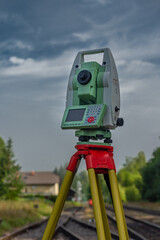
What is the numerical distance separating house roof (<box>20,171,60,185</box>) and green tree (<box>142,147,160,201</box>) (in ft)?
90.2

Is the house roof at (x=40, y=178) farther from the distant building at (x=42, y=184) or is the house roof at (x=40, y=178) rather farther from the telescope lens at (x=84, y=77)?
the telescope lens at (x=84, y=77)

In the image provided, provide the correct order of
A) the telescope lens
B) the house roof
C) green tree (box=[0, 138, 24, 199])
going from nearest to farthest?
the telescope lens < green tree (box=[0, 138, 24, 199]) < the house roof

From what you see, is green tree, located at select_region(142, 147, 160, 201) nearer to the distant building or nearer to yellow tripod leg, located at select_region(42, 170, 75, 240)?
yellow tripod leg, located at select_region(42, 170, 75, 240)

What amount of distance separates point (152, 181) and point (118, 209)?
99.9 feet

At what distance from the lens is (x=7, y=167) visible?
36875 millimetres

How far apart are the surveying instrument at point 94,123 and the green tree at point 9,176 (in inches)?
921

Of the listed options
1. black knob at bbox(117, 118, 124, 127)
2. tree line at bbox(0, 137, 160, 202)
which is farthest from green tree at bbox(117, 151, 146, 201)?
black knob at bbox(117, 118, 124, 127)

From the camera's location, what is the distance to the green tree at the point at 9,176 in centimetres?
2854

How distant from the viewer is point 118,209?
11.3 ft

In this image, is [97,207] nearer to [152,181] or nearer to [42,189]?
[152,181]

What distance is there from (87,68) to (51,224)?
1.89 m

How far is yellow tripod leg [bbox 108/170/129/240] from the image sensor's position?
3.34 metres

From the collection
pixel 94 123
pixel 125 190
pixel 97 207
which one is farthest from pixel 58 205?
pixel 125 190

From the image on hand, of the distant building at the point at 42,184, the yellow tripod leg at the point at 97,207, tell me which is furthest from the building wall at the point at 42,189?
the yellow tripod leg at the point at 97,207
